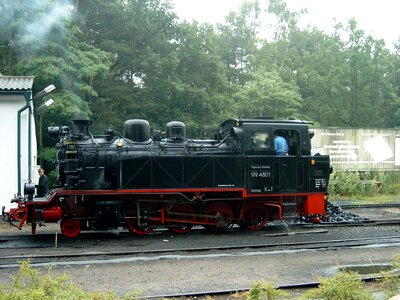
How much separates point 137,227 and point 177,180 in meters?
1.63

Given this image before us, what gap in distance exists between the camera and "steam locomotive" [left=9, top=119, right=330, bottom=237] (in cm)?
1195

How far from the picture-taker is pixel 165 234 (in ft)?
42.4

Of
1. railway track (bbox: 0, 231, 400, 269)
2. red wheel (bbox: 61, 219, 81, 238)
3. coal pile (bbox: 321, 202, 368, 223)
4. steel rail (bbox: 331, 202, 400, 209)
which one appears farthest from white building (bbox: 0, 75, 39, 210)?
steel rail (bbox: 331, 202, 400, 209)

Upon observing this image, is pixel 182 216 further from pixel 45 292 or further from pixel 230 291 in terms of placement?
pixel 45 292

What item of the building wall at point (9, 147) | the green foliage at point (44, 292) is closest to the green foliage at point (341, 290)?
the green foliage at point (44, 292)

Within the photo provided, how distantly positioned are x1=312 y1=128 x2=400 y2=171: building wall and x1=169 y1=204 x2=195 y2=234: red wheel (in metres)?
11.5

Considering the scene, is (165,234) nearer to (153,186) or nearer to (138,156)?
(153,186)

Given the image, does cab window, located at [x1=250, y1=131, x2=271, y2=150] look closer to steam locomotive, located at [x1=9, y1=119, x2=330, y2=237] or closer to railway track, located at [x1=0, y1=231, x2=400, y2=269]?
steam locomotive, located at [x1=9, y1=119, x2=330, y2=237]

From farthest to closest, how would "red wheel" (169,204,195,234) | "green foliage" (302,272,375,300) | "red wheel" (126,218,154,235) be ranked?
"red wheel" (169,204,195,234), "red wheel" (126,218,154,235), "green foliage" (302,272,375,300)

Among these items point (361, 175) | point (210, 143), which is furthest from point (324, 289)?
point (361, 175)

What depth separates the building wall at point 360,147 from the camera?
23.1m

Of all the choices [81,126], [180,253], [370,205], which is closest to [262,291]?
[180,253]

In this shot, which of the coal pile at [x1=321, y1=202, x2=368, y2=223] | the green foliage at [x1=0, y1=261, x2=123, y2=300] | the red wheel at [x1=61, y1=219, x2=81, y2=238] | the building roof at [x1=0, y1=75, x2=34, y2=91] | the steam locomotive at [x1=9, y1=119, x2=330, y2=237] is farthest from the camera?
the building roof at [x1=0, y1=75, x2=34, y2=91]

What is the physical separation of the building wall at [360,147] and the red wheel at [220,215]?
10797 mm
